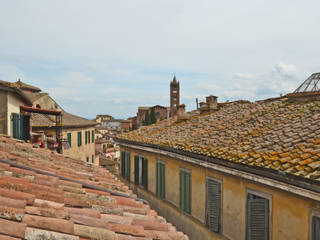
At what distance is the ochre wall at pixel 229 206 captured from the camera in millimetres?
5566

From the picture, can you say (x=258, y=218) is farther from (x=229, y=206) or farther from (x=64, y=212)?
(x=64, y=212)

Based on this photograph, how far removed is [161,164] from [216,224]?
13.1 feet

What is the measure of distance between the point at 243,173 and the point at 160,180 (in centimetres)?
544

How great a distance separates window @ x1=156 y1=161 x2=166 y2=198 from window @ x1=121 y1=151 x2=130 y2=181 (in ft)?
12.6

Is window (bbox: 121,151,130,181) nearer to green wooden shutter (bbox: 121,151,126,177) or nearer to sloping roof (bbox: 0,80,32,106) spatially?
green wooden shutter (bbox: 121,151,126,177)

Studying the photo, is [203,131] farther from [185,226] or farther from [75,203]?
[75,203]

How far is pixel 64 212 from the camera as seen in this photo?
3029 mm

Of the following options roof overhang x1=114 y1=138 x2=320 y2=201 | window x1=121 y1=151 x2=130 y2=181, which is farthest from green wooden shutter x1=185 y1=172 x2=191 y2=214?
window x1=121 y1=151 x2=130 y2=181

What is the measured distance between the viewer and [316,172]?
4.91 m

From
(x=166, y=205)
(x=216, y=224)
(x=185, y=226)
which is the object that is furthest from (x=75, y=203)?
(x=166, y=205)

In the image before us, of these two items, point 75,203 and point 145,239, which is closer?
point 145,239

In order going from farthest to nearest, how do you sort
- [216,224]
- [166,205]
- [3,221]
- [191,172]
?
[166,205]
[191,172]
[216,224]
[3,221]

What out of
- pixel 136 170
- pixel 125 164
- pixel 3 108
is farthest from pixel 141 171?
pixel 3 108

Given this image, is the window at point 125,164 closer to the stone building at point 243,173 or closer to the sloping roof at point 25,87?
the stone building at point 243,173
